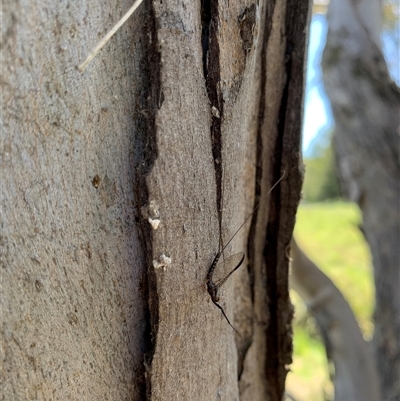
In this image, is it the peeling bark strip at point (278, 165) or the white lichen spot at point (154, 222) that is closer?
the white lichen spot at point (154, 222)

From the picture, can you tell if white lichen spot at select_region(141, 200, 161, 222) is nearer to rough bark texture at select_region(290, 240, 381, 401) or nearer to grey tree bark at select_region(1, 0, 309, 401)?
grey tree bark at select_region(1, 0, 309, 401)

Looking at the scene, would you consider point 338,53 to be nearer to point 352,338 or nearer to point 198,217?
point 352,338

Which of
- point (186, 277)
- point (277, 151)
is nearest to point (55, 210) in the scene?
point (186, 277)

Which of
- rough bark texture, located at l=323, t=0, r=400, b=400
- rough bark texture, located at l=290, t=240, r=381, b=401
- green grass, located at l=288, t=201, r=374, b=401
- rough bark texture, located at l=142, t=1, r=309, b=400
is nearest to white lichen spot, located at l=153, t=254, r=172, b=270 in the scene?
rough bark texture, located at l=142, t=1, r=309, b=400

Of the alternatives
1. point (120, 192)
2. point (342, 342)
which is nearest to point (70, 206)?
point (120, 192)

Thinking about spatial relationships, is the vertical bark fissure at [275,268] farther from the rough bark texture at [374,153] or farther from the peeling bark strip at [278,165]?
the rough bark texture at [374,153]

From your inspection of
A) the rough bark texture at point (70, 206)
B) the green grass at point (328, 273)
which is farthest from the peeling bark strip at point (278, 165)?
the green grass at point (328, 273)
